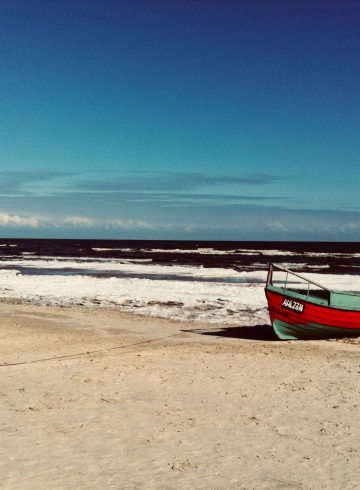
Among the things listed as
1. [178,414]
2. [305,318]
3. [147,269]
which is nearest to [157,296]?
[305,318]

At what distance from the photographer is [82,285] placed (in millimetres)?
30281

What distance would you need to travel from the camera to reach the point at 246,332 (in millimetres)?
17047

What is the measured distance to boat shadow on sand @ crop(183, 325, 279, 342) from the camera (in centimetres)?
1631

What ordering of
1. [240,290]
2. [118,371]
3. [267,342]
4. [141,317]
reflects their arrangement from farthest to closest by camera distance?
1. [240,290]
2. [141,317]
3. [267,342]
4. [118,371]

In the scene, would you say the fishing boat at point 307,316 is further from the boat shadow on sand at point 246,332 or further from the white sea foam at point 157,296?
the white sea foam at point 157,296

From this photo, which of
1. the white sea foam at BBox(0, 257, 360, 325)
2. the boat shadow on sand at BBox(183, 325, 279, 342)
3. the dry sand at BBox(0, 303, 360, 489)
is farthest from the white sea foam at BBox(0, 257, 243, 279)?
the dry sand at BBox(0, 303, 360, 489)

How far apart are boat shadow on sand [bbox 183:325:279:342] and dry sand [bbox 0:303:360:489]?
788 mm

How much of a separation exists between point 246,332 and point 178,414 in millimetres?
8599

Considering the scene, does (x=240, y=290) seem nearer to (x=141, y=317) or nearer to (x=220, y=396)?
(x=141, y=317)

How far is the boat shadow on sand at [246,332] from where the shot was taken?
1631cm

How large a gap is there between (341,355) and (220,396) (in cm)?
539

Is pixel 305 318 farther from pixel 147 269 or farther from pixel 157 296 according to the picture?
pixel 147 269

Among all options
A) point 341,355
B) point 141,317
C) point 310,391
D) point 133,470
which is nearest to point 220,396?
point 310,391

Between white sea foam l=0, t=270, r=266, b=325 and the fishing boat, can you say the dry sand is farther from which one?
white sea foam l=0, t=270, r=266, b=325
